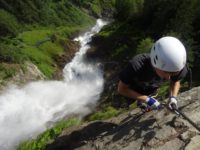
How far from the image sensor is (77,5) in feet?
512

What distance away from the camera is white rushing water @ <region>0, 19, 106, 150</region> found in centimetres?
4831

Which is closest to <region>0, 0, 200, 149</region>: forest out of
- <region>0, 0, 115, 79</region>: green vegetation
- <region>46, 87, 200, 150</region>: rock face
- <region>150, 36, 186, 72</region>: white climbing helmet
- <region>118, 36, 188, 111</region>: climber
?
<region>0, 0, 115, 79</region>: green vegetation

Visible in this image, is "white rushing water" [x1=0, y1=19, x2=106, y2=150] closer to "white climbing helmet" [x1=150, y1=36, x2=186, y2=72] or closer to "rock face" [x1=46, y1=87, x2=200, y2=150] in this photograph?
"rock face" [x1=46, y1=87, x2=200, y2=150]

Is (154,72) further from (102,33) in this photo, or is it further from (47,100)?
(102,33)

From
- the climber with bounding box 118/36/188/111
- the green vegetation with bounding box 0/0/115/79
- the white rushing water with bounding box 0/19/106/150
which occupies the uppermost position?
the green vegetation with bounding box 0/0/115/79

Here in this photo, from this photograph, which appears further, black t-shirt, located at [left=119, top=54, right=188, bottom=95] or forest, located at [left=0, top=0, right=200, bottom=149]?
forest, located at [left=0, top=0, right=200, bottom=149]

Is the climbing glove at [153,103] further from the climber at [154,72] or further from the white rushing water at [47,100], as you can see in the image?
the white rushing water at [47,100]

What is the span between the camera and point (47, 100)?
197 feet

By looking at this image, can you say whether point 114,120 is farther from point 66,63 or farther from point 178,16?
point 66,63

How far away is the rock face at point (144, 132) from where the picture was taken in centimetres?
1104

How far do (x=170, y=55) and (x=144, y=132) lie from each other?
9.53 ft

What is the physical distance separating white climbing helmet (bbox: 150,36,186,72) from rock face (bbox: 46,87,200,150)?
218cm

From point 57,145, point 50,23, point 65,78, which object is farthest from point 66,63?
point 57,145

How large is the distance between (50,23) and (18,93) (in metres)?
61.2
